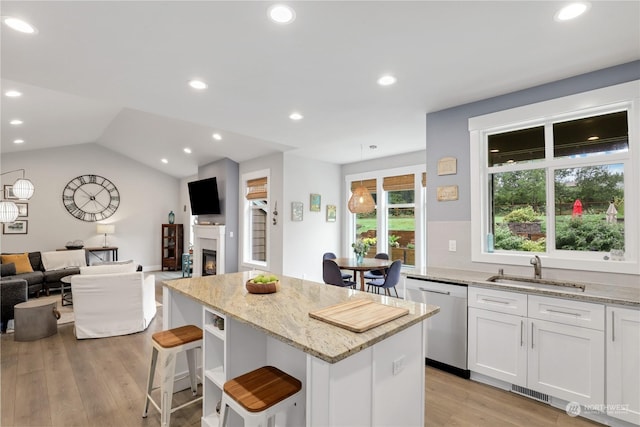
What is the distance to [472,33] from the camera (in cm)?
210

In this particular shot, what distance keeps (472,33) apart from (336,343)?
2185 mm

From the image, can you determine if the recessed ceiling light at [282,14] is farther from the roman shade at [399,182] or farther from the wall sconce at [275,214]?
the roman shade at [399,182]

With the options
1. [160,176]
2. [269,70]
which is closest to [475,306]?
[269,70]

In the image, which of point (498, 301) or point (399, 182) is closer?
point (498, 301)

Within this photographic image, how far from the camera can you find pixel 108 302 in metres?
3.81

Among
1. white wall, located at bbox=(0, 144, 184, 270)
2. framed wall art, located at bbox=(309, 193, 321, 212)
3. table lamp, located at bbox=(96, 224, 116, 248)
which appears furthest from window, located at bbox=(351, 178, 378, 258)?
table lamp, located at bbox=(96, 224, 116, 248)

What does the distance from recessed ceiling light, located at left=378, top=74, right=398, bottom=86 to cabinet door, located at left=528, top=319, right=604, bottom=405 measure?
2.31 metres

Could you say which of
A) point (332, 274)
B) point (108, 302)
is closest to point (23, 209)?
point (108, 302)

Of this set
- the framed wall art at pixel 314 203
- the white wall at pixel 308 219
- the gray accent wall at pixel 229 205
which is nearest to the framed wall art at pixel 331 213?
the white wall at pixel 308 219

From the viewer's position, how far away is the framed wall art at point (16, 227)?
6.77m

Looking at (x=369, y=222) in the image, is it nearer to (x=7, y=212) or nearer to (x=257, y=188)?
(x=257, y=188)

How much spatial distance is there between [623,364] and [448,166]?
6.90ft

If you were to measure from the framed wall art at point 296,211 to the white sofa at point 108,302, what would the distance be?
105 inches

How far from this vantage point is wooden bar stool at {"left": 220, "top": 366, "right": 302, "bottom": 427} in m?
1.37
